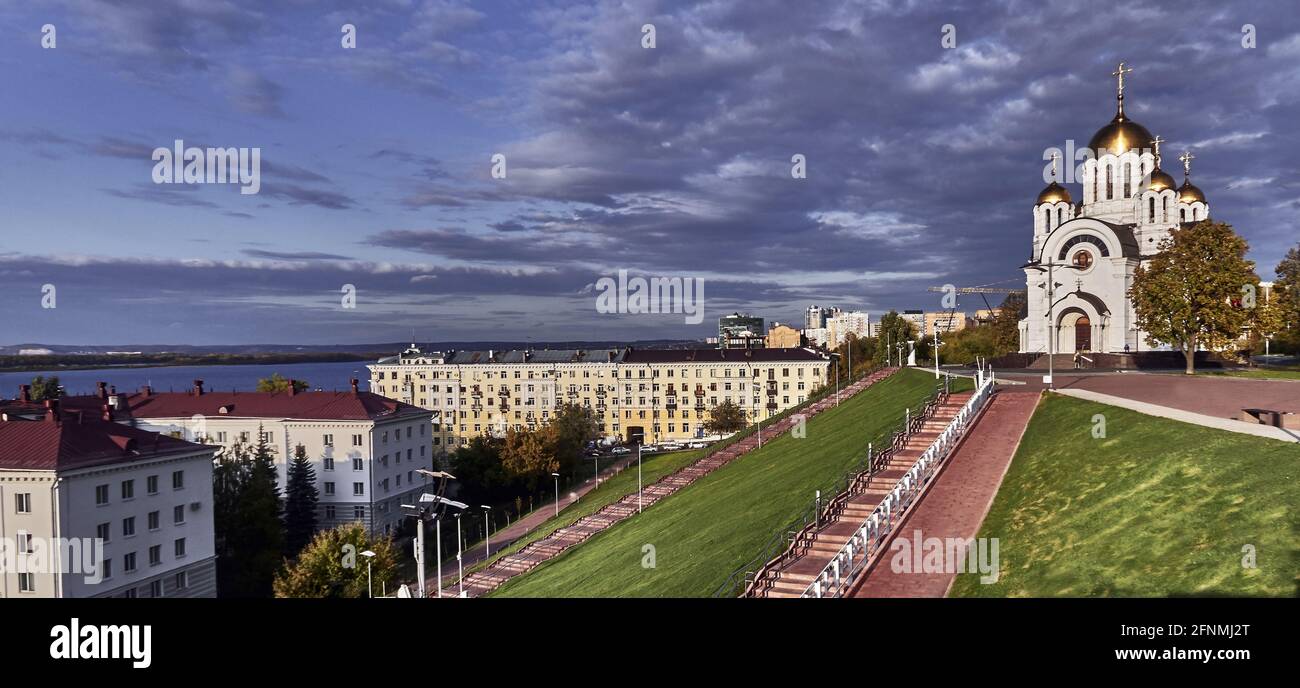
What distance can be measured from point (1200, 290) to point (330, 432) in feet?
166

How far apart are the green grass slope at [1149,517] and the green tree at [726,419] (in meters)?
61.2

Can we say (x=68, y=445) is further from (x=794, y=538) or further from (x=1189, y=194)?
(x=1189, y=194)

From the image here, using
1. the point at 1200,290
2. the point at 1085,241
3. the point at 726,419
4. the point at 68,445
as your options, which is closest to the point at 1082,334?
the point at 1085,241

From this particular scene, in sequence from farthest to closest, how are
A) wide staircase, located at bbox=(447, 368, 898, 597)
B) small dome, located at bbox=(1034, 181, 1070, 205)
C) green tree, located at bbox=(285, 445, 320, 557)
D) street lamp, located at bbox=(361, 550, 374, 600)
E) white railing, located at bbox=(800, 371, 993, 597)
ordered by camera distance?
small dome, located at bbox=(1034, 181, 1070, 205)
green tree, located at bbox=(285, 445, 320, 557)
wide staircase, located at bbox=(447, 368, 898, 597)
street lamp, located at bbox=(361, 550, 374, 600)
white railing, located at bbox=(800, 371, 993, 597)

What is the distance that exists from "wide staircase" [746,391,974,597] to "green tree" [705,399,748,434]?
57.1 meters

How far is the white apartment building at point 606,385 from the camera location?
288ft

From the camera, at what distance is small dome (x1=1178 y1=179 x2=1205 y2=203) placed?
5575 cm

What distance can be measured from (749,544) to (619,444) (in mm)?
70179

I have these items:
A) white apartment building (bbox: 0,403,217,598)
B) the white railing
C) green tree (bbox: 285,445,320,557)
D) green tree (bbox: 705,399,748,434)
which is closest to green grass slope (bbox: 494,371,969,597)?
the white railing

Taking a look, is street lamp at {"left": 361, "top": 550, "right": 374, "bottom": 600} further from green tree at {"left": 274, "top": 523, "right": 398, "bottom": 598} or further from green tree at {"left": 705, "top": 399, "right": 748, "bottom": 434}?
green tree at {"left": 705, "top": 399, "right": 748, "bottom": 434}

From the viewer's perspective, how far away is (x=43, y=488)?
2881 centimetres

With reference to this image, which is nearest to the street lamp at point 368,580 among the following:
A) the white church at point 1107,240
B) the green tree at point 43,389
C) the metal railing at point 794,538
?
the metal railing at point 794,538

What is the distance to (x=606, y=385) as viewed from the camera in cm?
9306
